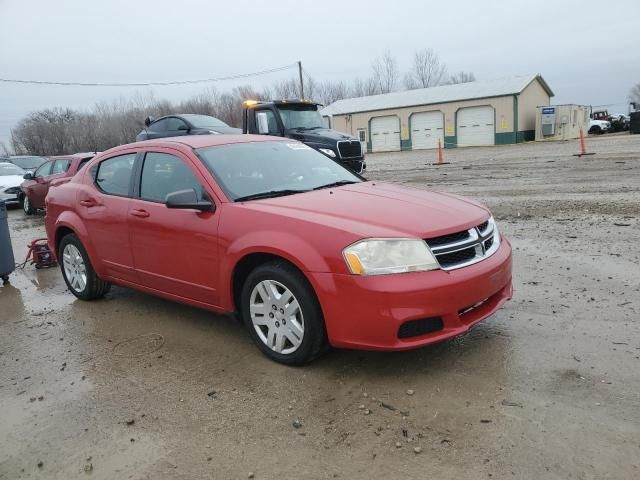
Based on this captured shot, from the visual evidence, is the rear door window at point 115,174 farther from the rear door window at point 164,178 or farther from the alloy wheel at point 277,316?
the alloy wheel at point 277,316

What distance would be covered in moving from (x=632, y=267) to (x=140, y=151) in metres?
5.02

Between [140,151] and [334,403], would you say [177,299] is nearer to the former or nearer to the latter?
[140,151]

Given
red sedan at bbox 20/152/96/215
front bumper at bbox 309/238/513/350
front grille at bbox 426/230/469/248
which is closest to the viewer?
front bumper at bbox 309/238/513/350

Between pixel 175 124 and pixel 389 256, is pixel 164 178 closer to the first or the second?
pixel 389 256

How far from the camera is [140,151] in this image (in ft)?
16.6

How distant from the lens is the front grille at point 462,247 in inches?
137

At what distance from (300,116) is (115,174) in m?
8.91

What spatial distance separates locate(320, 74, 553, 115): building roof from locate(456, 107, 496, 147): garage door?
39.1 inches

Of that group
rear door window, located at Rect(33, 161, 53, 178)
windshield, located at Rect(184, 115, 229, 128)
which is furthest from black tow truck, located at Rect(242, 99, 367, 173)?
rear door window, located at Rect(33, 161, 53, 178)

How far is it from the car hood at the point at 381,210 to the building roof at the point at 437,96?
35011mm

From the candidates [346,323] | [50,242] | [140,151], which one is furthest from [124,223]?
[346,323]

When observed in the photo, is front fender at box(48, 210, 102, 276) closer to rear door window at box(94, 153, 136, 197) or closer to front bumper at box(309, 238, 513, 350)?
rear door window at box(94, 153, 136, 197)

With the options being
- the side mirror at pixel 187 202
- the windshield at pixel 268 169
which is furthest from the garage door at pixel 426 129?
the side mirror at pixel 187 202

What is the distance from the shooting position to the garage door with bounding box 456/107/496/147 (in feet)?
122
